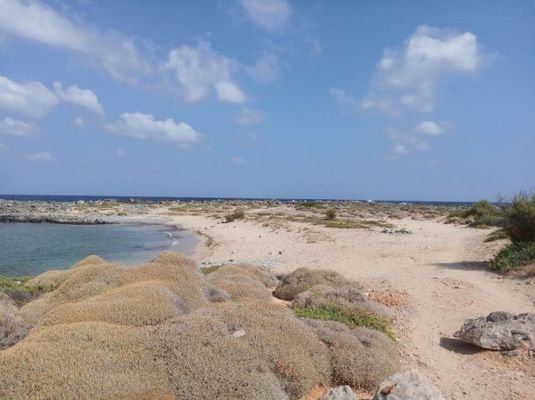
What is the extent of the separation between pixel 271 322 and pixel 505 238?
23177 mm

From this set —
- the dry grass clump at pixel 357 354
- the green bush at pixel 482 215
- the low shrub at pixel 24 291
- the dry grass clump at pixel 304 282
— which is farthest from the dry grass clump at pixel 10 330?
the green bush at pixel 482 215

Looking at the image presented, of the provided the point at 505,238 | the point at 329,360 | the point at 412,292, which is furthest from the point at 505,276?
the point at 329,360

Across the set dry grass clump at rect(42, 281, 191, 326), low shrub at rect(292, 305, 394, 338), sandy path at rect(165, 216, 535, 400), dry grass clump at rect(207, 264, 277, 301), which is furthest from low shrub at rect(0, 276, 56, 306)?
sandy path at rect(165, 216, 535, 400)

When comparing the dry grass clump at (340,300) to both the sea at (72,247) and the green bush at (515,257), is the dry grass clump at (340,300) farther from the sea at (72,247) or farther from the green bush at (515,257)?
the sea at (72,247)

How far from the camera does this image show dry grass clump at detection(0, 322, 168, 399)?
519 centimetres

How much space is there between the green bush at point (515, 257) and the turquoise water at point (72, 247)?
2133cm

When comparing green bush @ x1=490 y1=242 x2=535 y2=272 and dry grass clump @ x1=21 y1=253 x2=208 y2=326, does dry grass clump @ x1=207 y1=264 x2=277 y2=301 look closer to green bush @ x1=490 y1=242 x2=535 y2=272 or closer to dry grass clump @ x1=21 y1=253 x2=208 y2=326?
dry grass clump @ x1=21 y1=253 x2=208 y2=326

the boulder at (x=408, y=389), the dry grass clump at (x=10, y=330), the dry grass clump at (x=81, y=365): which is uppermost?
the dry grass clump at (x=81, y=365)

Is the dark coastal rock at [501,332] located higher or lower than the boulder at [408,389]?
lower

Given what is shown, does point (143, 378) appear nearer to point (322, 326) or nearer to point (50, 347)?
point (50, 347)

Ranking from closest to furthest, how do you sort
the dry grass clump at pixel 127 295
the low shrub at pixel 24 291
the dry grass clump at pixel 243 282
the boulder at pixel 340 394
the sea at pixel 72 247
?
1. the boulder at pixel 340 394
2. the dry grass clump at pixel 127 295
3. the dry grass clump at pixel 243 282
4. the low shrub at pixel 24 291
5. the sea at pixel 72 247

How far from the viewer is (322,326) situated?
28.9 feet

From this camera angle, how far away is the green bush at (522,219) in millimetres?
19072

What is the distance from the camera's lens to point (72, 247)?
37.9m
